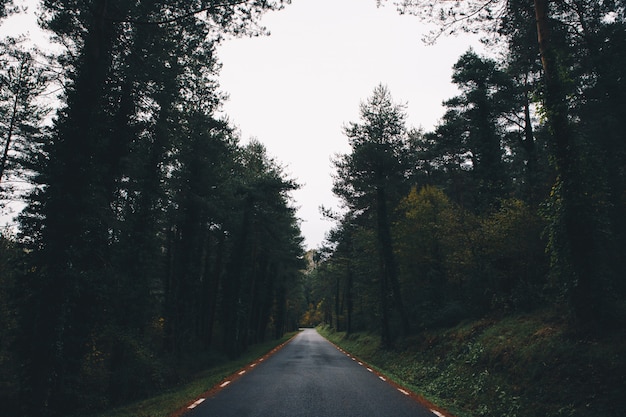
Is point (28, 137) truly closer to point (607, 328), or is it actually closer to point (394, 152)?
point (394, 152)

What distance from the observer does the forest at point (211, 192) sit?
863cm

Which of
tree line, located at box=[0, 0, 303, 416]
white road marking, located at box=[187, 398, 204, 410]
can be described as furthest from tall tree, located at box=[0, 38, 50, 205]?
white road marking, located at box=[187, 398, 204, 410]

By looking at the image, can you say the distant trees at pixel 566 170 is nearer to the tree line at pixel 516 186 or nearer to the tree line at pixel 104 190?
the tree line at pixel 516 186

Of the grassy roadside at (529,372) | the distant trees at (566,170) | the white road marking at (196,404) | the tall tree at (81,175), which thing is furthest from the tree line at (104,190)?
the grassy roadside at (529,372)

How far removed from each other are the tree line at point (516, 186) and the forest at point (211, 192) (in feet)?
0.24

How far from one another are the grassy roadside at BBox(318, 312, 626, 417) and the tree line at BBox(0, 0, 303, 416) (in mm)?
9273

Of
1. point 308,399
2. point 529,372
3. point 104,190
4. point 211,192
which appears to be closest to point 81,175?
point 104,190

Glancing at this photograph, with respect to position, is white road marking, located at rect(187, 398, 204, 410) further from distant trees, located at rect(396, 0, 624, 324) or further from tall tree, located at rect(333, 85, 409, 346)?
tall tree, located at rect(333, 85, 409, 346)

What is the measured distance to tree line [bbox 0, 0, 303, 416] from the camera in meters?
8.38

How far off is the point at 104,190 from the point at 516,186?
2122 cm

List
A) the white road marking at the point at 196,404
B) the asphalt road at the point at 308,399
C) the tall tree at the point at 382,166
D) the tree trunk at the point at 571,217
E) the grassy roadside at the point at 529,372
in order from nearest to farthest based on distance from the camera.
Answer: the grassy roadside at the point at 529,372
the asphalt road at the point at 308,399
the white road marking at the point at 196,404
the tree trunk at the point at 571,217
the tall tree at the point at 382,166

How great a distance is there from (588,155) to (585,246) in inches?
87.9

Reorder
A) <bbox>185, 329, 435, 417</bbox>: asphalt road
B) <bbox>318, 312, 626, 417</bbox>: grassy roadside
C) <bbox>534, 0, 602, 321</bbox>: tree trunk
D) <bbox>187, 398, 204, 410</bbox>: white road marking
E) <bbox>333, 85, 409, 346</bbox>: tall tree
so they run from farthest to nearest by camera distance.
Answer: <bbox>333, 85, 409, 346</bbox>: tall tree
<bbox>534, 0, 602, 321</bbox>: tree trunk
<bbox>187, 398, 204, 410</bbox>: white road marking
<bbox>185, 329, 435, 417</bbox>: asphalt road
<bbox>318, 312, 626, 417</bbox>: grassy roadside

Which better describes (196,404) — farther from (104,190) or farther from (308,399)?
(104,190)
